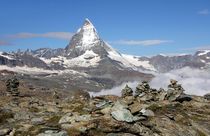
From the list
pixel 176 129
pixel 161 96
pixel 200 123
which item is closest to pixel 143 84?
pixel 161 96

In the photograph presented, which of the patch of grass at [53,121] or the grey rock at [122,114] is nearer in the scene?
the patch of grass at [53,121]

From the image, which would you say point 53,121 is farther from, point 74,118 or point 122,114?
point 122,114

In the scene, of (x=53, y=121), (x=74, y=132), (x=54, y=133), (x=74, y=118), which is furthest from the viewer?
(x=53, y=121)

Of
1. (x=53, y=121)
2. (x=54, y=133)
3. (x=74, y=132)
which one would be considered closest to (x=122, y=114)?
(x=74, y=132)

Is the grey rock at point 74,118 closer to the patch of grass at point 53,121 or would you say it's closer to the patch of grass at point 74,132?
the patch of grass at point 53,121

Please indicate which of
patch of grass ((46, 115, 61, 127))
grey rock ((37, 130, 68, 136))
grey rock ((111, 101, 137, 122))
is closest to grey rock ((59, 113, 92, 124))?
patch of grass ((46, 115, 61, 127))

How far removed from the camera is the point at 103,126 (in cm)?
3144

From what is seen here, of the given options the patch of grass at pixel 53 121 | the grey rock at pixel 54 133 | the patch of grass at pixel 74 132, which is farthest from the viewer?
the patch of grass at pixel 53 121

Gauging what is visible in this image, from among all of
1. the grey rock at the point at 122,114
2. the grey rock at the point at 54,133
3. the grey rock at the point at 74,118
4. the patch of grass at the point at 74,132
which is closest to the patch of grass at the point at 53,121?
the grey rock at the point at 74,118

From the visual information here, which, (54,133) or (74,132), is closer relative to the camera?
(54,133)

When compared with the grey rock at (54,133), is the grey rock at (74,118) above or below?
above

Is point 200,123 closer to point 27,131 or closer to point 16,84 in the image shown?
point 27,131

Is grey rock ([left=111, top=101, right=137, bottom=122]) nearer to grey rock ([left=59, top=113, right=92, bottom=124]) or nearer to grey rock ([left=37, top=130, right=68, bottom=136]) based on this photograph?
grey rock ([left=59, top=113, right=92, bottom=124])

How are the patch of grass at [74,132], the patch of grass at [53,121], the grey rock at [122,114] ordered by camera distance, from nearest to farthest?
the patch of grass at [74,132]
the patch of grass at [53,121]
the grey rock at [122,114]
